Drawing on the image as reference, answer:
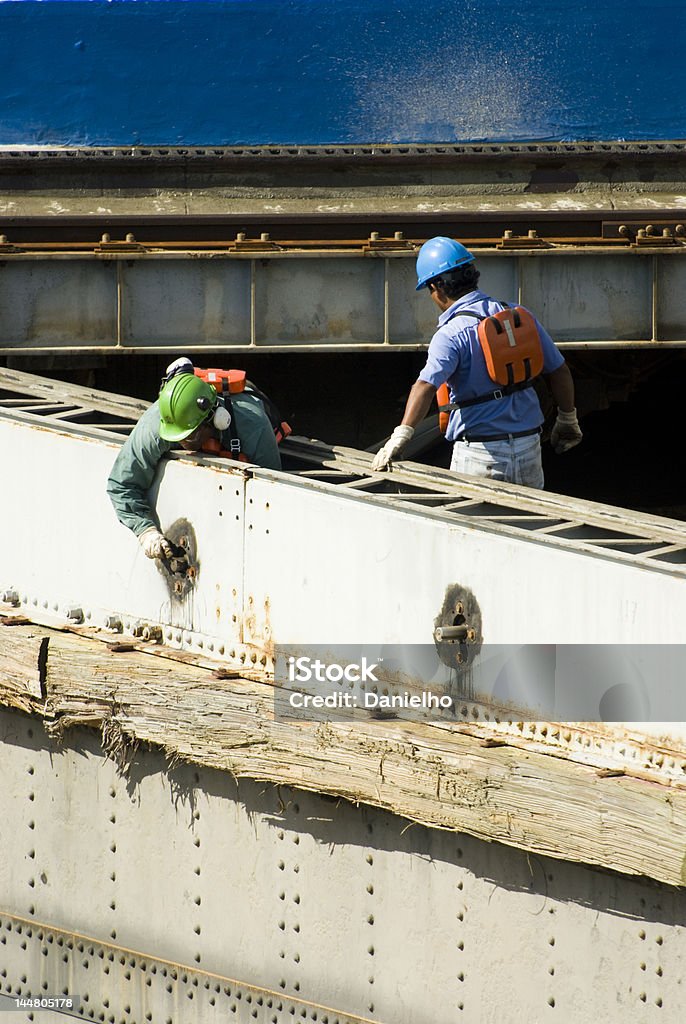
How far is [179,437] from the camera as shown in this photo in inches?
259

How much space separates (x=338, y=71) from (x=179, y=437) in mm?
9554

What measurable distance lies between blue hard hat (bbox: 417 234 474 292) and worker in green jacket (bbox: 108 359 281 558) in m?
1.27

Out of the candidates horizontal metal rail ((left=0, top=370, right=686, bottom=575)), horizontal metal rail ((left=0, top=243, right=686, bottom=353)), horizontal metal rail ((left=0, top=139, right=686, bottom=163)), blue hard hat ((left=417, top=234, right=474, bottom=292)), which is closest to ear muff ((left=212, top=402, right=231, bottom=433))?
horizontal metal rail ((left=0, top=370, right=686, bottom=575))

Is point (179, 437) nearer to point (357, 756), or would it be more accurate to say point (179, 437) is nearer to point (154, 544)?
point (154, 544)

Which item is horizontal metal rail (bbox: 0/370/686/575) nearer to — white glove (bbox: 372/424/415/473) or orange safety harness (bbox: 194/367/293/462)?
white glove (bbox: 372/424/415/473)

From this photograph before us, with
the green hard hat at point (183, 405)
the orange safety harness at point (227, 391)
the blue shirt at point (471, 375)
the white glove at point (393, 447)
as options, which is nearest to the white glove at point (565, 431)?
the blue shirt at point (471, 375)

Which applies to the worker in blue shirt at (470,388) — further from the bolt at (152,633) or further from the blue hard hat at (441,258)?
the bolt at (152,633)

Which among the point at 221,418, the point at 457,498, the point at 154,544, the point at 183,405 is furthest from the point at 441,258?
the point at 154,544

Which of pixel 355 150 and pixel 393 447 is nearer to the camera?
pixel 393 447

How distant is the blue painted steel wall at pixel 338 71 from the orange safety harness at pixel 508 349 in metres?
8.41

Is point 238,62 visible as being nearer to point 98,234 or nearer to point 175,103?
point 175,103

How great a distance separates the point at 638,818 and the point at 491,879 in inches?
36.6

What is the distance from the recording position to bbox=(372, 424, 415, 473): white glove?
701cm

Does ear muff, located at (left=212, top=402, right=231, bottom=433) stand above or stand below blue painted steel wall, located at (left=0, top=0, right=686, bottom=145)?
below
